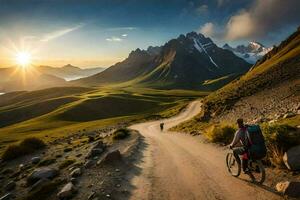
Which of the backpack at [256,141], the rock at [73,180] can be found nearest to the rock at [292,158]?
the backpack at [256,141]

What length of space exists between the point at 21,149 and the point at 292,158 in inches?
1508

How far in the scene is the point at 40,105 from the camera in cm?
19312

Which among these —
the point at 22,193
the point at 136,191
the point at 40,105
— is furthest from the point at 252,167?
→ the point at 40,105

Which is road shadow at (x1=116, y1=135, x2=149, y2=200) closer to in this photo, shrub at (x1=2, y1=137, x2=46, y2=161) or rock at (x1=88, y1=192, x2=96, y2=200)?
rock at (x1=88, y1=192, x2=96, y2=200)

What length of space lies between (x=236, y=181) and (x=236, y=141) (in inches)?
80.6

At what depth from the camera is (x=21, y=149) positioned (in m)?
45.2

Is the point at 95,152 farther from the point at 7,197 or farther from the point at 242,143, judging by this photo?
the point at 242,143

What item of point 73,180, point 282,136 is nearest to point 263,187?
point 282,136

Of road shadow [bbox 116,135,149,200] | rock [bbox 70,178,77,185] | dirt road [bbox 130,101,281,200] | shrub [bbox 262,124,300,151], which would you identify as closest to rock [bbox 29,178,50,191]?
rock [bbox 70,178,77,185]

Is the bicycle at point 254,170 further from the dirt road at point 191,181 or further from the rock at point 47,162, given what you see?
the rock at point 47,162

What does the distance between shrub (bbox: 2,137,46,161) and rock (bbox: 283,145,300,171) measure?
124ft

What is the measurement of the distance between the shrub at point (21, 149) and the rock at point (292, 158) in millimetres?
37645

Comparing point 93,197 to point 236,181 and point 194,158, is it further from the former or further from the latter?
point 194,158

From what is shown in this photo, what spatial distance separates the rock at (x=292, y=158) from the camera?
1642 cm
